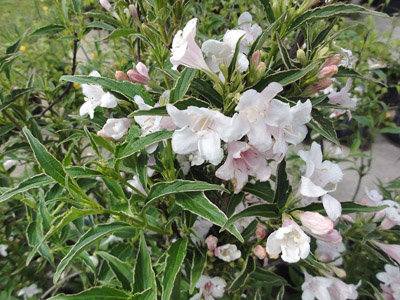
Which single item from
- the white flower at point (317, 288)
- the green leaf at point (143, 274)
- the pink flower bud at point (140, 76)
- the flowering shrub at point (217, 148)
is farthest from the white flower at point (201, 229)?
the pink flower bud at point (140, 76)

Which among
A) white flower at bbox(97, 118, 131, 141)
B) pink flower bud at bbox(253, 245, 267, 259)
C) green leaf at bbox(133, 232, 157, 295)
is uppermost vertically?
white flower at bbox(97, 118, 131, 141)

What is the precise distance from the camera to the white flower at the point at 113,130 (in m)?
0.72

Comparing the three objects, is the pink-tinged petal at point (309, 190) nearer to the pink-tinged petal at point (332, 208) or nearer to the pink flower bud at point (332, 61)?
the pink-tinged petal at point (332, 208)

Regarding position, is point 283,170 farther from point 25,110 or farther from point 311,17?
point 25,110

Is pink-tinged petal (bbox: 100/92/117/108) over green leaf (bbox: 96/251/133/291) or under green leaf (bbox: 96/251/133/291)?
over

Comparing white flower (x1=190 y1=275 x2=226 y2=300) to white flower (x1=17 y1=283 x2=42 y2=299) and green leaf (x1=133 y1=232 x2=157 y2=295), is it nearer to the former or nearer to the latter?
green leaf (x1=133 y1=232 x2=157 y2=295)

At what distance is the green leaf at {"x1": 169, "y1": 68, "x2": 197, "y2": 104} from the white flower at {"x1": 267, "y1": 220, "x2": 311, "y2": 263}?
335mm

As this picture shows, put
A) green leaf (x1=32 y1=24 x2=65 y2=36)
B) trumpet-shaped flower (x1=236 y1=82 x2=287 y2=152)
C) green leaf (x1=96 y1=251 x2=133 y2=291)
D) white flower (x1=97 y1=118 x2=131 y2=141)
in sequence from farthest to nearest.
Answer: green leaf (x1=32 y1=24 x2=65 y2=36)
green leaf (x1=96 y1=251 x2=133 y2=291)
white flower (x1=97 y1=118 x2=131 y2=141)
trumpet-shaped flower (x1=236 y1=82 x2=287 y2=152)

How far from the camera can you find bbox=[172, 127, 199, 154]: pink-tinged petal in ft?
1.88

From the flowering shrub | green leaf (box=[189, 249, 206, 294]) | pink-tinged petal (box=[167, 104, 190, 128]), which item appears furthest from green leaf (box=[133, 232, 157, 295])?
pink-tinged petal (box=[167, 104, 190, 128])

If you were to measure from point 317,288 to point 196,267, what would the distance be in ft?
1.18

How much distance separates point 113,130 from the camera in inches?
28.7

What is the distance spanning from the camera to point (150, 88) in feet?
2.60

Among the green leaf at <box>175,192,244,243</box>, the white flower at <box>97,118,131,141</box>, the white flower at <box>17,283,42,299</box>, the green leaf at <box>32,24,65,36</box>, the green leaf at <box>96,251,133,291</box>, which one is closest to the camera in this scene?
the green leaf at <box>175,192,244,243</box>
